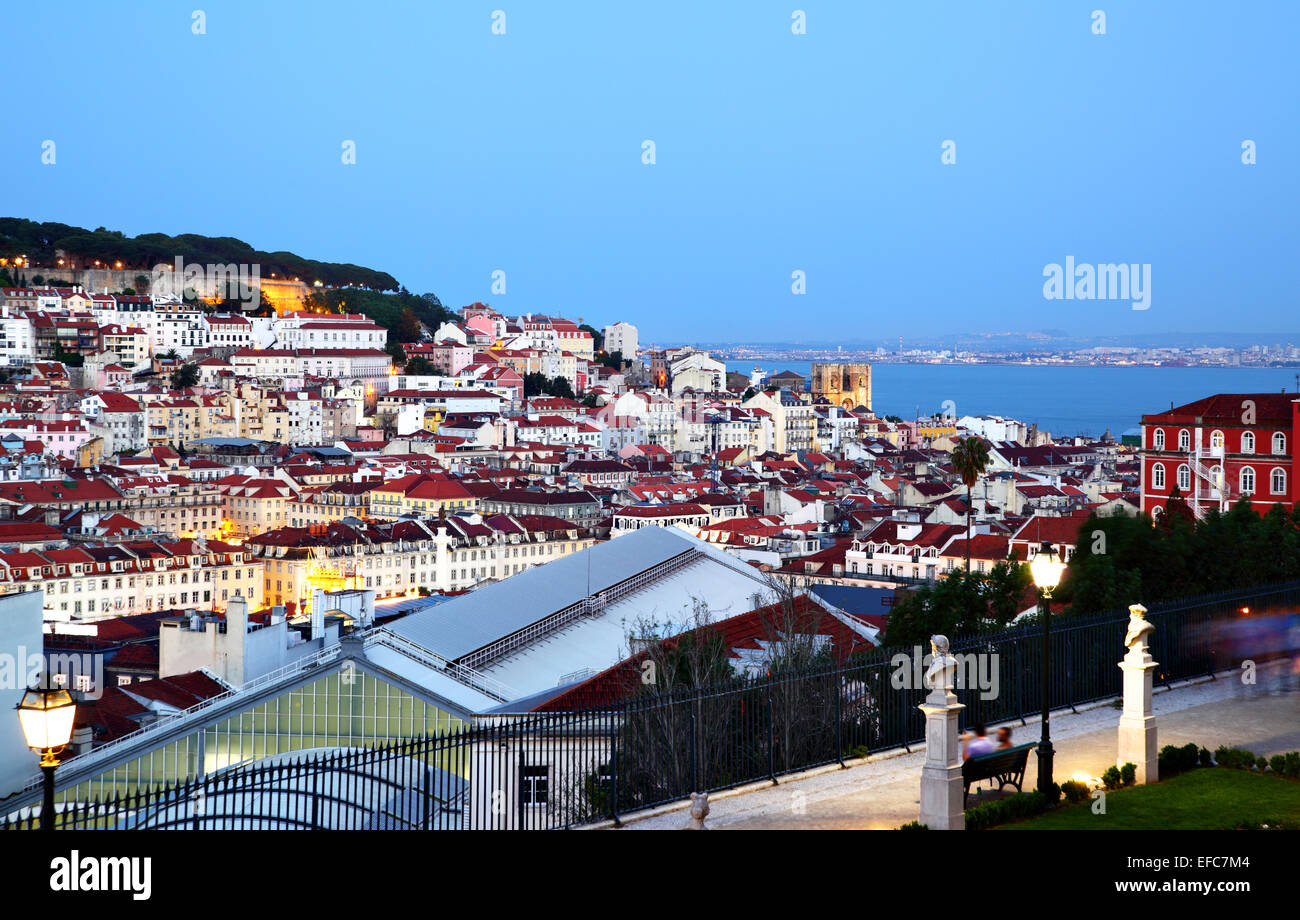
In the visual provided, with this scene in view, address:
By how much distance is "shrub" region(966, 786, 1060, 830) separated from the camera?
1009 cm

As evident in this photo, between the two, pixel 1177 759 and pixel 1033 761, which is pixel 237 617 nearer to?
pixel 1033 761

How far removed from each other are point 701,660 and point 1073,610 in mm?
4453

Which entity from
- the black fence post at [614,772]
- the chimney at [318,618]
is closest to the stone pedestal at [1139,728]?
the black fence post at [614,772]

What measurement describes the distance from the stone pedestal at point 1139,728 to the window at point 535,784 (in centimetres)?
397

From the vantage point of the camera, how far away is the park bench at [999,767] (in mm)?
10547

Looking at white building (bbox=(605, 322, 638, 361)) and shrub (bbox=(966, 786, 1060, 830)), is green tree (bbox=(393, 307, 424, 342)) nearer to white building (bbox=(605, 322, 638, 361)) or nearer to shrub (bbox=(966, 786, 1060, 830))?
white building (bbox=(605, 322, 638, 361))

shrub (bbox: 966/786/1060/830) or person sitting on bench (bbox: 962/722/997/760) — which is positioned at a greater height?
person sitting on bench (bbox: 962/722/997/760)

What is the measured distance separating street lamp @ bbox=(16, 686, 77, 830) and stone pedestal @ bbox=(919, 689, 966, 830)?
4.93 metres

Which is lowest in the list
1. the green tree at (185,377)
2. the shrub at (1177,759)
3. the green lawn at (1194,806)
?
the green lawn at (1194,806)

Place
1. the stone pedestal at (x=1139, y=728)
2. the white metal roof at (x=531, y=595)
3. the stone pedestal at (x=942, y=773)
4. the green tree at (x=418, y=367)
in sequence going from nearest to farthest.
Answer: the stone pedestal at (x=942, y=773), the stone pedestal at (x=1139, y=728), the white metal roof at (x=531, y=595), the green tree at (x=418, y=367)

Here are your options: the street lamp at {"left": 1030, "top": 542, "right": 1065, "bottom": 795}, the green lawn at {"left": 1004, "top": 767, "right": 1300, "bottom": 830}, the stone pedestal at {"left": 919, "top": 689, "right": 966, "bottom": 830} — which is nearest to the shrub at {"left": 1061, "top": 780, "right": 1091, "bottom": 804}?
the green lawn at {"left": 1004, "top": 767, "right": 1300, "bottom": 830}

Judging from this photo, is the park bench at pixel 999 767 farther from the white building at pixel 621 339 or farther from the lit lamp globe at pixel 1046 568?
the white building at pixel 621 339
